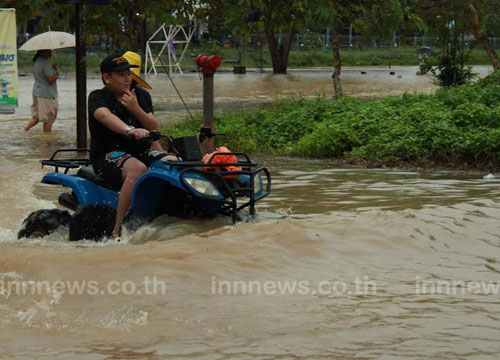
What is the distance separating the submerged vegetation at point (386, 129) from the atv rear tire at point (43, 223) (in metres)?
6.07

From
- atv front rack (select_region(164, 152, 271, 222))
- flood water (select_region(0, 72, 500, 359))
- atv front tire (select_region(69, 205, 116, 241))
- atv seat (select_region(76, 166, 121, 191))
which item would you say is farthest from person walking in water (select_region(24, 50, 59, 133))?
atv front rack (select_region(164, 152, 271, 222))

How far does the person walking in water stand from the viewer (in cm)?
1970

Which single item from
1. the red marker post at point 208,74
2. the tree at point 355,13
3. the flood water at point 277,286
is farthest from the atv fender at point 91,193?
the tree at point 355,13

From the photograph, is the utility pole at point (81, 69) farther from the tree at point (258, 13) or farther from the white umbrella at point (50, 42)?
the tree at point (258, 13)

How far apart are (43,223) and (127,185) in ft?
3.57

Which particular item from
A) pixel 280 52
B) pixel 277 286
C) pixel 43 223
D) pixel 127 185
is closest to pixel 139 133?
pixel 127 185

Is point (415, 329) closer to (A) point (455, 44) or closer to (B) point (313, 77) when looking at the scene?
(A) point (455, 44)

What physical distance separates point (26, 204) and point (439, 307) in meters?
5.97

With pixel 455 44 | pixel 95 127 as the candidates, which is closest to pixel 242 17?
pixel 455 44

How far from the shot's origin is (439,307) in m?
6.21

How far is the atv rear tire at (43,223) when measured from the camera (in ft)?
27.9

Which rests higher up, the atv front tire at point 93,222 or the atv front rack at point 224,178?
the atv front rack at point 224,178

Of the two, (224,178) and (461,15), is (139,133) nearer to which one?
(224,178)

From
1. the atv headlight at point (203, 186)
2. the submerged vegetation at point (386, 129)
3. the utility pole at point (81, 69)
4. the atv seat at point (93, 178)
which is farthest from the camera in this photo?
the utility pole at point (81, 69)
